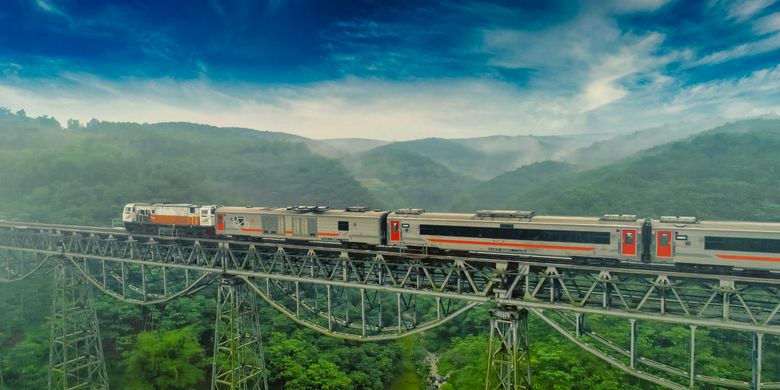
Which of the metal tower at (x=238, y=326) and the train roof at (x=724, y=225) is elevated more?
the train roof at (x=724, y=225)

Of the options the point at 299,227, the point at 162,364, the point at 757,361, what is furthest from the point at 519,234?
the point at 162,364

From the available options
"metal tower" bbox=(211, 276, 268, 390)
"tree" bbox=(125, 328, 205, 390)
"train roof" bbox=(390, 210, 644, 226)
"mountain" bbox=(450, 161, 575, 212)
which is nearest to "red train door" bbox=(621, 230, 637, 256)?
"train roof" bbox=(390, 210, 644, 226)

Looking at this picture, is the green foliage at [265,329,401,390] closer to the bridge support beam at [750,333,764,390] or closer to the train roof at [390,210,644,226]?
the train roof at [390,210,644,226]

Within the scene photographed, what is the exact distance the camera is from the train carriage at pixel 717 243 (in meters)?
13.5

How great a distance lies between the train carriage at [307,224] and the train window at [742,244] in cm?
1233

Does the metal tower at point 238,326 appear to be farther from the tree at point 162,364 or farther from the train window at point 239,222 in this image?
the tree at point 162,364

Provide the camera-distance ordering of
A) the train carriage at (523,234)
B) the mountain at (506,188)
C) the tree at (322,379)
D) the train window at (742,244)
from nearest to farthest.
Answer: the train window at (742,244) < the train carriage at (523,234) < the tree at (322,379) < the mountain at (506,188)

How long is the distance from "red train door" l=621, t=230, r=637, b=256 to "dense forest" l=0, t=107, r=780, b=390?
1506 centimetres

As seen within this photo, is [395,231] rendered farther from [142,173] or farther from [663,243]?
[142,173]

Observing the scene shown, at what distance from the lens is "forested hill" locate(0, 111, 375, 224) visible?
2562 inches

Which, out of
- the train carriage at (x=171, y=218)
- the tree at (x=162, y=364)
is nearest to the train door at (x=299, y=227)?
the train carriage at (x=171, y=218)

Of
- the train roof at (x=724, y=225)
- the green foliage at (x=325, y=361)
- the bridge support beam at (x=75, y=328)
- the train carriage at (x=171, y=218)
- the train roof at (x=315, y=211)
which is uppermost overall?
the train roof at (x=724, y=225)

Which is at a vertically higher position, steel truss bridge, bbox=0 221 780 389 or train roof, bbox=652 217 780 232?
train roof, bbox=652 217 780 232

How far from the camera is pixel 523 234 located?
17047mm
